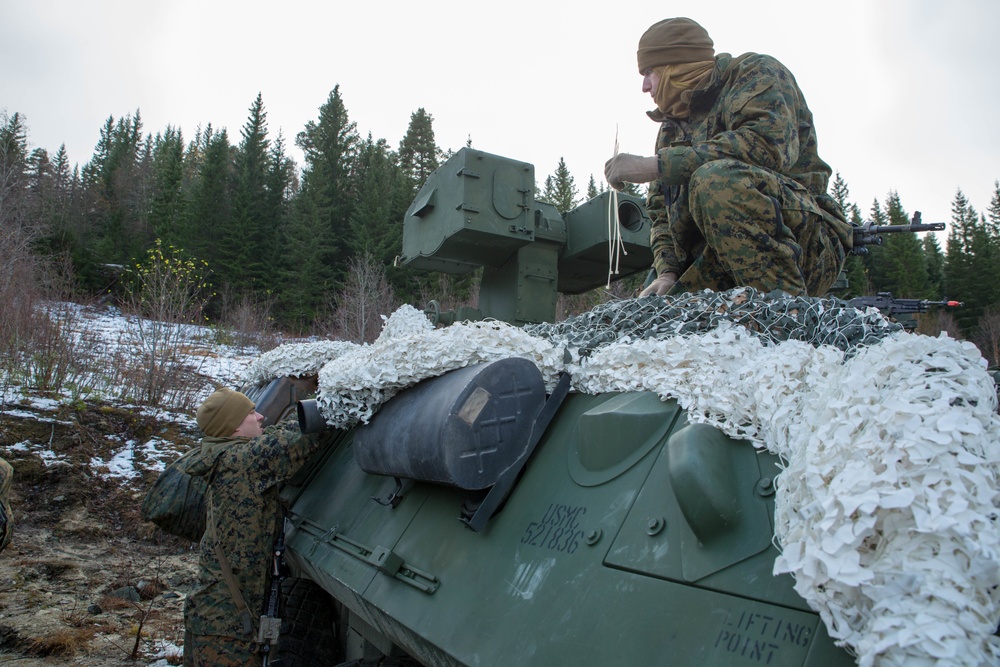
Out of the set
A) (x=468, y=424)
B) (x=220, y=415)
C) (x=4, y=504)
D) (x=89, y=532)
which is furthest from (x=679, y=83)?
(x=89, y=532)

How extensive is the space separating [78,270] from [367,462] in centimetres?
3432

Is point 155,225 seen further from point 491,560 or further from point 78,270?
point 491,560

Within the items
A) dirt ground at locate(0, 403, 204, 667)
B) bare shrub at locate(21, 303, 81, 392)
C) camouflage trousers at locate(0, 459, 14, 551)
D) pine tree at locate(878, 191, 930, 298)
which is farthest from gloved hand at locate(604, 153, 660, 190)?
pine tree at locate(878, 191, 930, 298)

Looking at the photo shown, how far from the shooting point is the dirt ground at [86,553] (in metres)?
4.73

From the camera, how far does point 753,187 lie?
2688mm

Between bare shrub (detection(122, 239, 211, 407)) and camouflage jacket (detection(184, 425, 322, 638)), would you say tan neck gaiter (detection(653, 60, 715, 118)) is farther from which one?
bare shrub (detection(122, 239, 211, 407))

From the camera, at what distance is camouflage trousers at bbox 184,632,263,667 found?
3.29 m

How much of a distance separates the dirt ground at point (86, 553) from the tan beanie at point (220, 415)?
1.79m

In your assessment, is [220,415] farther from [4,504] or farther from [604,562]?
[604,562]

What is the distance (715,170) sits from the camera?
2.73 meters

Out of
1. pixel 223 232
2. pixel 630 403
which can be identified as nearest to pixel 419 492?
pixel 630 403

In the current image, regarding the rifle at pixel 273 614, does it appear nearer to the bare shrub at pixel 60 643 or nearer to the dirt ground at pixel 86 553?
the dirt ground at pixel 86 553

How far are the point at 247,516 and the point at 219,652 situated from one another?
1.94ft

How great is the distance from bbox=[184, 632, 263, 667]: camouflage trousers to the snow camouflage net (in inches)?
86.3
